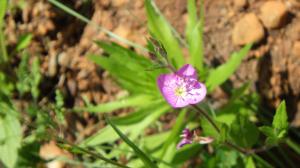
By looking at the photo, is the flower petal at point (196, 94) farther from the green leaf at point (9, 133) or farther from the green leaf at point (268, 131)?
the green leaf at point (9, 133)

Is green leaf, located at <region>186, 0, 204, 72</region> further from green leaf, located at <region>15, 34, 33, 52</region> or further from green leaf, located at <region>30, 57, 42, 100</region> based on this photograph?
green leaf, located at <region>15, 34, 33, 52</region>

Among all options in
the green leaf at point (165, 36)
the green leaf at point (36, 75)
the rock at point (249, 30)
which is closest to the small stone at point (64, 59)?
the green leaf at point (36, 75)

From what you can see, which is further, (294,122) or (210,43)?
(210,43)

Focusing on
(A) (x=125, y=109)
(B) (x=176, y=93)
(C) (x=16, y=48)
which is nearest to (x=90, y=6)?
(C) (x=16, y=48)

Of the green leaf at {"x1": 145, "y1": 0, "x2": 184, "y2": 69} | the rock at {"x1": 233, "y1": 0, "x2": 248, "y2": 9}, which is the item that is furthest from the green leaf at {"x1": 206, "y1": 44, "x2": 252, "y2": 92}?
the rock at {"x1": 233, "y1": 0, "x2": 248, "y2": 9}

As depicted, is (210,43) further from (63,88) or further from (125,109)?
(63,88)

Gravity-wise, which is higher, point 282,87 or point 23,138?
point 23,138

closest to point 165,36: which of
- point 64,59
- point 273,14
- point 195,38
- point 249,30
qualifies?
point 195,38

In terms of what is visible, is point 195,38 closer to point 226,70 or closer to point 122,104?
point 226,70
